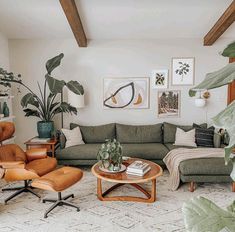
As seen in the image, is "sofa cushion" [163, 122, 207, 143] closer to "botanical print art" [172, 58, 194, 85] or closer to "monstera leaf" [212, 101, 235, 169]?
"botanical print art" [172, 58, 194, 85]

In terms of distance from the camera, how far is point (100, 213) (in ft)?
9.10

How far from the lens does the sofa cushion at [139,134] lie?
4574 mm

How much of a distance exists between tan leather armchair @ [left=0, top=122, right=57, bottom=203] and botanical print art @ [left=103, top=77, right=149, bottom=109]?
1943 mm

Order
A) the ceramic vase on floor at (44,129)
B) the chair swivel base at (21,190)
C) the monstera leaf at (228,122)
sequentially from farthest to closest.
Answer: the ceramic vase on floor at (44,129), the chair swivel base at (21,190), the monstera leaf at (228,122)

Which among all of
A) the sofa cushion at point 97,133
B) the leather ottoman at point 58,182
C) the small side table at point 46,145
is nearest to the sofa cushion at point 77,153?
the small side table at point 46,145

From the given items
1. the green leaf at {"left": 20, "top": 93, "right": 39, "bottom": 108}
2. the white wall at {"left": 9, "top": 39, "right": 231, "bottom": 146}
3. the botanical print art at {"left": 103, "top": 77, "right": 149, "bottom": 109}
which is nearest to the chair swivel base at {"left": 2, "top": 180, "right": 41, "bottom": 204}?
the green leaf at {"left": 20, "top": 93, "right": 39, "bottom": 108}

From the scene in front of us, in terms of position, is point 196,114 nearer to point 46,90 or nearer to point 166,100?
point 166,100

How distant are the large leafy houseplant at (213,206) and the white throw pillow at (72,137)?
377 centimetres

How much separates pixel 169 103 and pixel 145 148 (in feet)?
4.32

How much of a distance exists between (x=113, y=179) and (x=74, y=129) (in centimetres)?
187

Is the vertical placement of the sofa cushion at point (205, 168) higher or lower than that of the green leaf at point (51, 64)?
lower

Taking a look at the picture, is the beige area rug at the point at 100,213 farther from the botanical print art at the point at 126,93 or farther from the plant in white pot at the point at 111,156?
the botanical print art at the point at 126,93

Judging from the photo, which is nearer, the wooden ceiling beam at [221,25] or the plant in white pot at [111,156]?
the plant in white pot at [111,156]

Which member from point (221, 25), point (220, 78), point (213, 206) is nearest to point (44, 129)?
point (221, 25)
